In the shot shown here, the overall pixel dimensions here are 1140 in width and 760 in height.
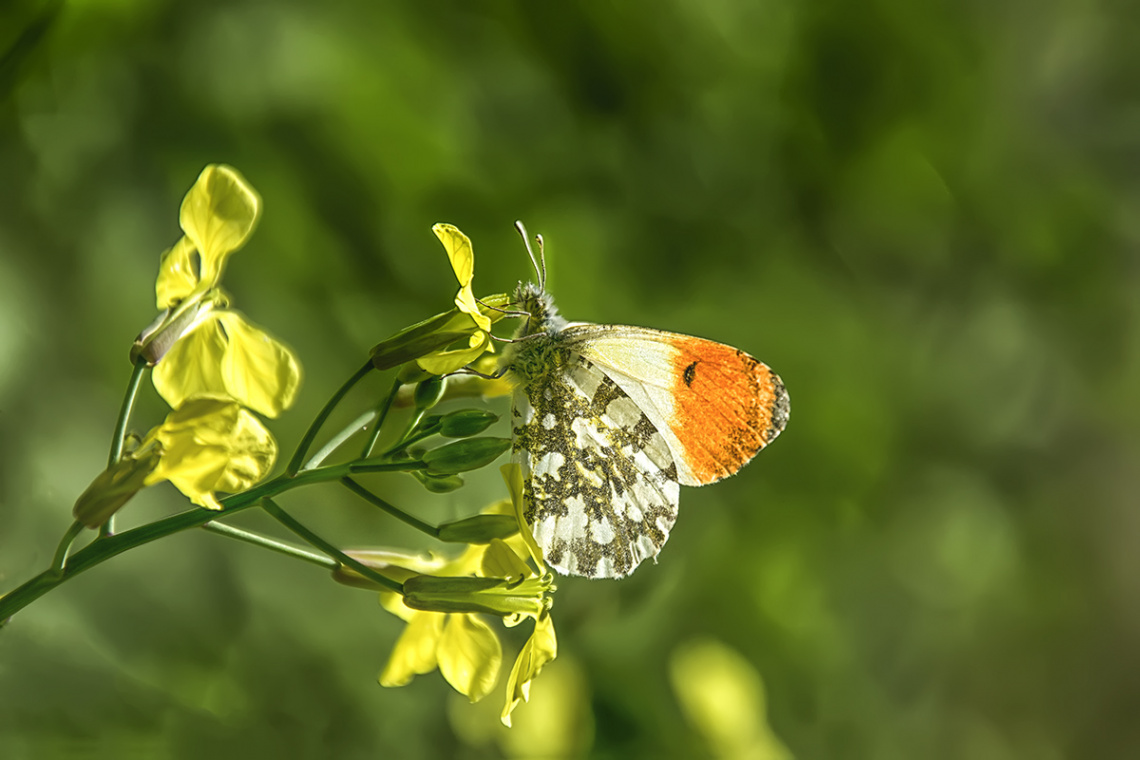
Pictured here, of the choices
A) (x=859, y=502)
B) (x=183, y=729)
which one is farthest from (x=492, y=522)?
(x=859, y=502)

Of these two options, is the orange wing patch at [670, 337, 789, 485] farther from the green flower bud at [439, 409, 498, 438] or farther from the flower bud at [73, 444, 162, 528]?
the flower bud at [73, 444, 162, 528]

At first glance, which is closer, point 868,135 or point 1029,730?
point 868,135

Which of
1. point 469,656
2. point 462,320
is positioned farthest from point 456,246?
point 469,656

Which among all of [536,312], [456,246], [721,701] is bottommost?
[721,701]

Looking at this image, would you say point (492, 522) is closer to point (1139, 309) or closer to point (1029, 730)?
point (1029, 730)

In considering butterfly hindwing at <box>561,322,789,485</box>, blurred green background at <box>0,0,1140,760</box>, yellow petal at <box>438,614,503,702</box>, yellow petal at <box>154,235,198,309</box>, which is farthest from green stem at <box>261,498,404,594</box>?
blurred green background at <box>0,0,1140,760</box>

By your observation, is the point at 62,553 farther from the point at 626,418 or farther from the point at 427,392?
the point at 626,418
